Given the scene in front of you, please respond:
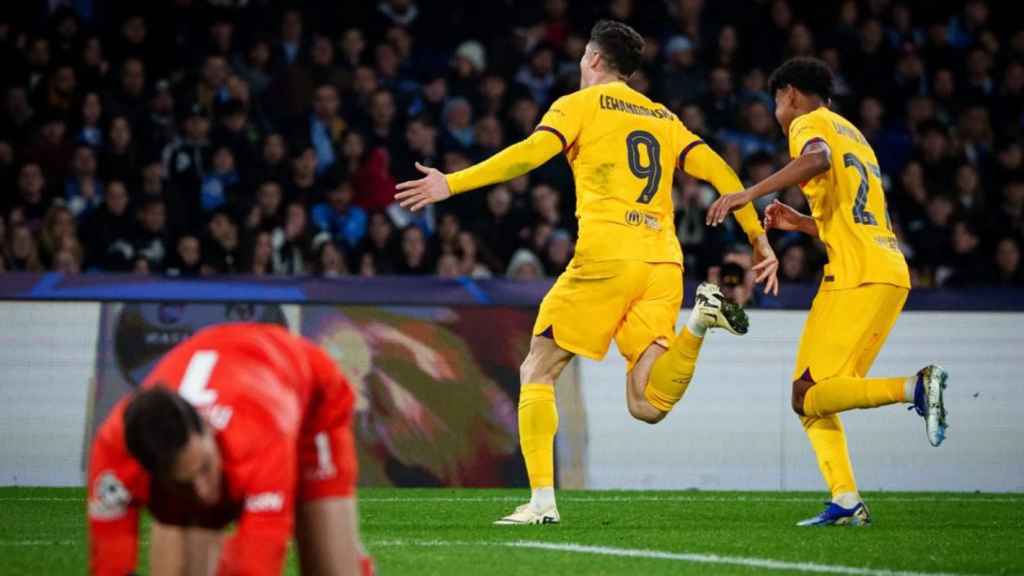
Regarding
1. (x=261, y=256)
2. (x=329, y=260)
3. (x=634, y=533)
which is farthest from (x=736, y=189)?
(x=261, y=256)

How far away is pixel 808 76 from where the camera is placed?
838 cm

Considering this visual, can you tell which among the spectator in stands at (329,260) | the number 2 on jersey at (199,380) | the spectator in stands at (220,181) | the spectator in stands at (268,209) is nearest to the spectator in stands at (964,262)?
the spectator in stands at (329,260)

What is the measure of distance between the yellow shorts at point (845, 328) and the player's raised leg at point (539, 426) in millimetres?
1203

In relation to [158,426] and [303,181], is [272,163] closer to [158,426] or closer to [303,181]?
[303,181]

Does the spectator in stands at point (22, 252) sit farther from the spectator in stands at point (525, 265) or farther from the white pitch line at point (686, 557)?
the white pitch line at point (686, 557)

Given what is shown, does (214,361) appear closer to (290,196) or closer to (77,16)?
(290,196)

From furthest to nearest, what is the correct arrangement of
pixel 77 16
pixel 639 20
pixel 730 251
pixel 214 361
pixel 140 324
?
pixel 639 20, pixel 77 16, pixel 730 251, pixel 140 324, pixel 214 361

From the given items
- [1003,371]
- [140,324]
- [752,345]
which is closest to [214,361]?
[140,324]

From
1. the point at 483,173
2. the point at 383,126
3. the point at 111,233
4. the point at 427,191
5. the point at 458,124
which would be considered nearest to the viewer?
the point at 427,191

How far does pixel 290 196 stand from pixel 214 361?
31.8 ft

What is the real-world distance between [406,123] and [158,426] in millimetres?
11191

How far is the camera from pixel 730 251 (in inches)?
524

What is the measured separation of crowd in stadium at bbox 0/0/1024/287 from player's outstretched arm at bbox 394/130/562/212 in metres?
5.29

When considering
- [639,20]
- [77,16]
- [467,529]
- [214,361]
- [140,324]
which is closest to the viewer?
[214,361]
